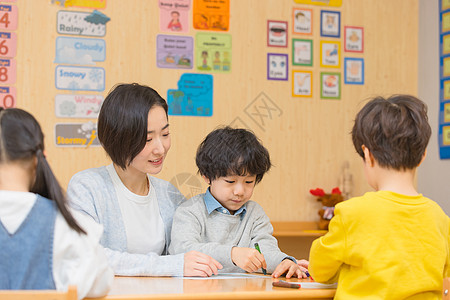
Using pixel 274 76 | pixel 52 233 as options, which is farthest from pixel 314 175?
pixel 52 233

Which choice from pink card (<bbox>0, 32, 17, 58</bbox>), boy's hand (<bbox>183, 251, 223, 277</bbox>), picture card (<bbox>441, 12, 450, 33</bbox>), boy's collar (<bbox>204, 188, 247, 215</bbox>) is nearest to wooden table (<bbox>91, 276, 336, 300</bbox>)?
boy's hand (<bbox>183, 251, 223, 277</bbox>)

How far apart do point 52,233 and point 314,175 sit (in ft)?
8.24

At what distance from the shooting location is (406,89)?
12.2 feet

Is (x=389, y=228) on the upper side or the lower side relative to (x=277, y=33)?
lower

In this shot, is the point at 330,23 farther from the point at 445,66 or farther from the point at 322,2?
the point at 445,66

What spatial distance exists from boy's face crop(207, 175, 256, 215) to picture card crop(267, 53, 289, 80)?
1.69m

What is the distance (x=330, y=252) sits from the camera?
1.38 m

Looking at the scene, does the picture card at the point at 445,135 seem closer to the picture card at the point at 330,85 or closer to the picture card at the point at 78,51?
the picture card at the point at 330,85

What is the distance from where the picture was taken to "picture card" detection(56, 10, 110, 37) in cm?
316

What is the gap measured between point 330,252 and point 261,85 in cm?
219

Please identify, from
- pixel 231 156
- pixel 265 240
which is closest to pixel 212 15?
pixel 231 156

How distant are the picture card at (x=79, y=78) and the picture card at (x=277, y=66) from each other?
3.23 ft

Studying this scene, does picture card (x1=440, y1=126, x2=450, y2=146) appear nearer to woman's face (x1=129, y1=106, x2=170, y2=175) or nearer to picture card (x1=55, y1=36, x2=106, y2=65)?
picture card (x1=55, y1=36, x2=106, y2=65)

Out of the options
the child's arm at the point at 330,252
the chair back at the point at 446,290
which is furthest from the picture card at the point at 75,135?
the chair back at the point at 446,290
